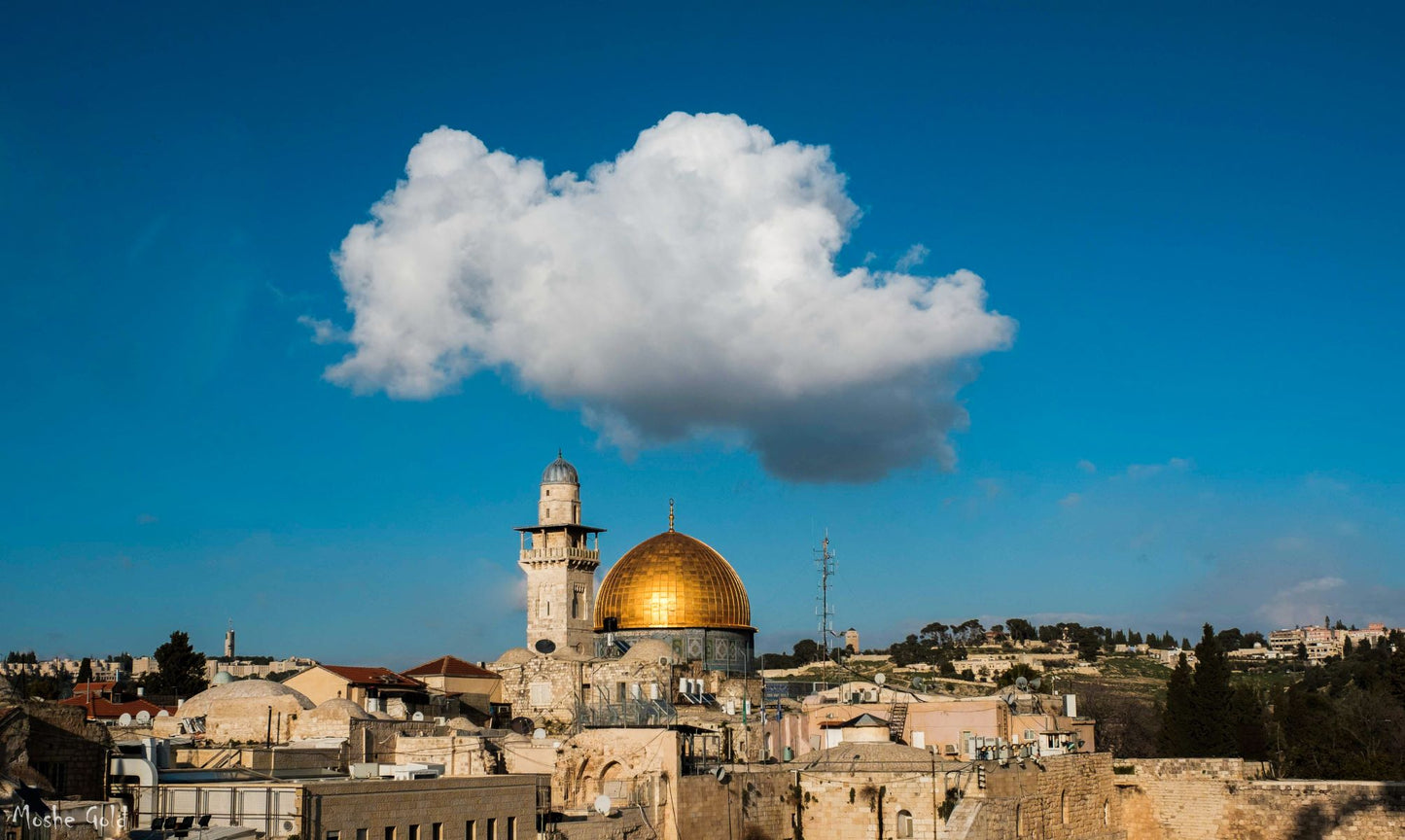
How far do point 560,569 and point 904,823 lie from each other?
24648 mm

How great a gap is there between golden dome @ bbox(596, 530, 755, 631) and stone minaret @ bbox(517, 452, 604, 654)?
0.95 meters

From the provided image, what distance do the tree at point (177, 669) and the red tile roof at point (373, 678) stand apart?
1527 centimetres

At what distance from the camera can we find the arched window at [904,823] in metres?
24.0

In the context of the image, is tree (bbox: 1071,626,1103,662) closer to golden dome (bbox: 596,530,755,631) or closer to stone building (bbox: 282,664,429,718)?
golden dome (bbox: 596,530,755,631)

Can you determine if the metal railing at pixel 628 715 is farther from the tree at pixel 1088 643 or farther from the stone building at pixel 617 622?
the tree at pixel 1088 643

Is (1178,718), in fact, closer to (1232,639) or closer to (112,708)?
(112,708)

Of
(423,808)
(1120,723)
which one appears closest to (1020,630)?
(1120,723)

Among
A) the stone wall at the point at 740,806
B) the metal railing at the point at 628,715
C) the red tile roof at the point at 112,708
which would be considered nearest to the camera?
the stone wall at the point at 740,806

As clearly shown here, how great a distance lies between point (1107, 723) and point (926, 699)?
1900 centimetres

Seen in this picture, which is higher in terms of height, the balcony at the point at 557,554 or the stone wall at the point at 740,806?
the balcony at the point at 557,554

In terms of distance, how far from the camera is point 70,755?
17.6 metres
